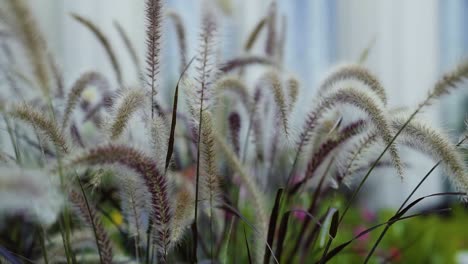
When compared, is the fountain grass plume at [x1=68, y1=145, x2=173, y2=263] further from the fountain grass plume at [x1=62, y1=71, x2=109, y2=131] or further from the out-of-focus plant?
the fountain grass plume at [x1=62, y1=71, x2=109, y2=131]

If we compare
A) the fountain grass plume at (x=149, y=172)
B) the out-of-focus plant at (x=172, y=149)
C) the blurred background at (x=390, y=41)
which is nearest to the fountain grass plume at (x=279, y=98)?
the out-of-focus plant at (x=172, y=149)

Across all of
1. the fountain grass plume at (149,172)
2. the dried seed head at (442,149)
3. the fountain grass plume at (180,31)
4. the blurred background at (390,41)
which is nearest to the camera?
the fountain grass plume at (149,172)

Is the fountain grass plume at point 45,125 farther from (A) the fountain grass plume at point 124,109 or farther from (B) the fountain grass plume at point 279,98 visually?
(B) the fountain grass plume at point 279,98

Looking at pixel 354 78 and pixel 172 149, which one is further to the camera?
pixel 354 78

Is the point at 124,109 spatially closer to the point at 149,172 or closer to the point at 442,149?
the point at 149,172

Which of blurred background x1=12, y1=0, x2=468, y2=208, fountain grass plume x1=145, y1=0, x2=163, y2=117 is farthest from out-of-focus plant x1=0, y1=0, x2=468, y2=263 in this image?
blurred background x1=12, y1=0, x2=468, y2=208

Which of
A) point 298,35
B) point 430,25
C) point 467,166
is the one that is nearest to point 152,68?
point 467,166

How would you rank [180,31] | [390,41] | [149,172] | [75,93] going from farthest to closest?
1. [390,41]
2. [180,31]
3. [75,93]
4. [149,172]

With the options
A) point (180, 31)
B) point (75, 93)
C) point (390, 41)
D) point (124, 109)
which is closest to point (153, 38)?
point (124, 109)

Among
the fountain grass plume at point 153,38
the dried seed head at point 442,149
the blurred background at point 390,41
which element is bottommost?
the blurred background at point 390,41

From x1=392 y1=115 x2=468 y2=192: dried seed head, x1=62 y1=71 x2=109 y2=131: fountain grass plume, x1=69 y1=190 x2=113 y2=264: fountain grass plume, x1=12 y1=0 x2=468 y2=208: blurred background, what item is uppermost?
x1=392 y1=115 x2=468 y2=192: dried seed head

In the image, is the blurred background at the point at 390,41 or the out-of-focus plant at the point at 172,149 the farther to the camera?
the blurred background at the point at 390,41
